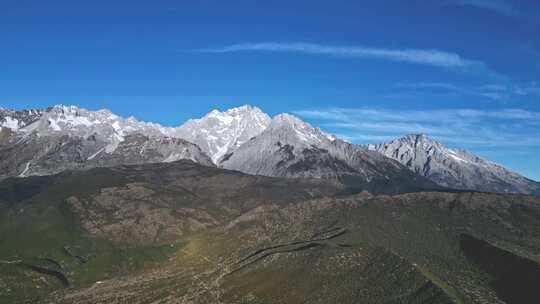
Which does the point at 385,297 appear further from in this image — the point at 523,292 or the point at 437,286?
the point at 523,292

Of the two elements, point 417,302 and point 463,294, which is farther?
point 463,294

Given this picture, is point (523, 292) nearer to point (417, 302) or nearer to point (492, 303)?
point (492, 303)

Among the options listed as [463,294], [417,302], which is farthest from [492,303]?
[417,302]

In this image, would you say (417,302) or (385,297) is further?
(385,297)

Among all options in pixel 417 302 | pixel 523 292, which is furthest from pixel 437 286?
pixel 523 292

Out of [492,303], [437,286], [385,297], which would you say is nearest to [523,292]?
[492,303]

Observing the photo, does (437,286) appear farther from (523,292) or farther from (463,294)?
(523,292)

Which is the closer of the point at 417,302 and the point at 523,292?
the point at 417,302
